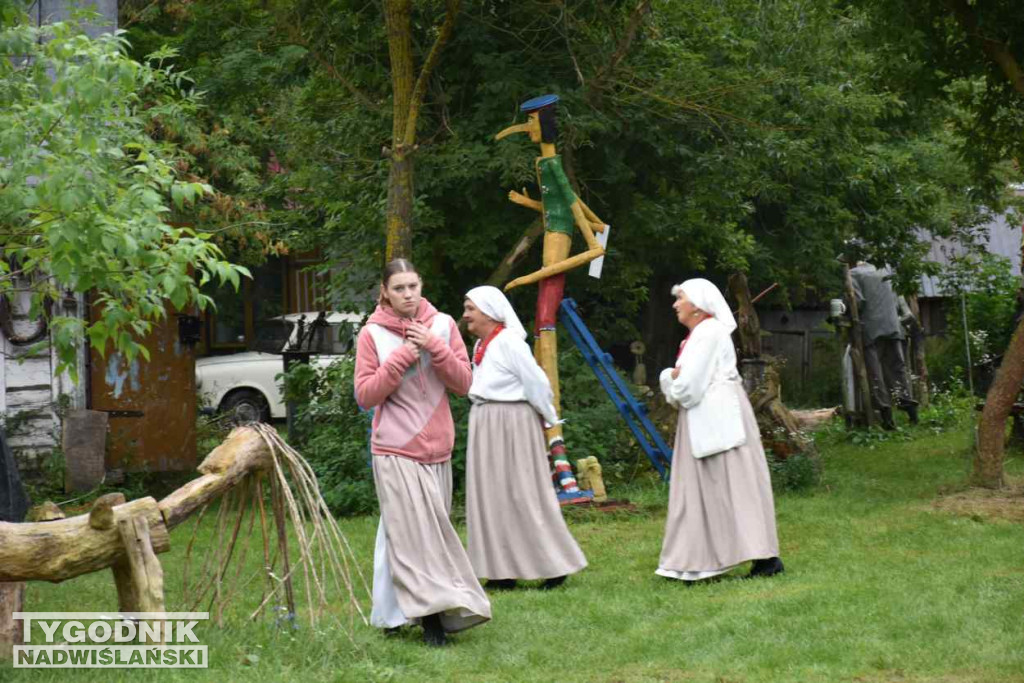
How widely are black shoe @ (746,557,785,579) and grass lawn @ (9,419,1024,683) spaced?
0.13 meters

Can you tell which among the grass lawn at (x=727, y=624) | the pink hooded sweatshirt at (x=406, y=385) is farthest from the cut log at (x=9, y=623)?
the pink hooded sweatshirt at (x=406, y=385)

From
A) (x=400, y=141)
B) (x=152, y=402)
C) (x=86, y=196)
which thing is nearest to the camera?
(x=86, y=196)

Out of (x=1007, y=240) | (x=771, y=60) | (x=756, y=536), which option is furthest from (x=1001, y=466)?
(x=1007, y=240)

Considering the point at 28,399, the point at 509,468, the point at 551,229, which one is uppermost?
the point at 551,229

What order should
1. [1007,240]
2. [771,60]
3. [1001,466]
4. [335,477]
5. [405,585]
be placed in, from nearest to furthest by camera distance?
[405,585] < [1001,466] < [335,477] < [771,60] < [1007,240]

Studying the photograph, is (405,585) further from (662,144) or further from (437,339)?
(662,144)

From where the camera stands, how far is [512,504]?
27.2ft

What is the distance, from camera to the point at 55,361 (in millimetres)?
13383

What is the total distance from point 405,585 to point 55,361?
8006mm

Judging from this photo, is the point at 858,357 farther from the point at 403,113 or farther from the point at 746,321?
the point at 403,113

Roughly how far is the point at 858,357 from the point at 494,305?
A: 29.0 feet

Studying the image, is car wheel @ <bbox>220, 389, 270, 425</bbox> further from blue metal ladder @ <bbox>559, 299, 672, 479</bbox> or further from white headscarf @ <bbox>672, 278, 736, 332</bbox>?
white headscarf @ <bbox>672, 278, 736, 332</bbox>

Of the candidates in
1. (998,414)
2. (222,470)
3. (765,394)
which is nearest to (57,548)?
(222,470)

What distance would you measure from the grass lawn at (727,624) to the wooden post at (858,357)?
5.99 meters
